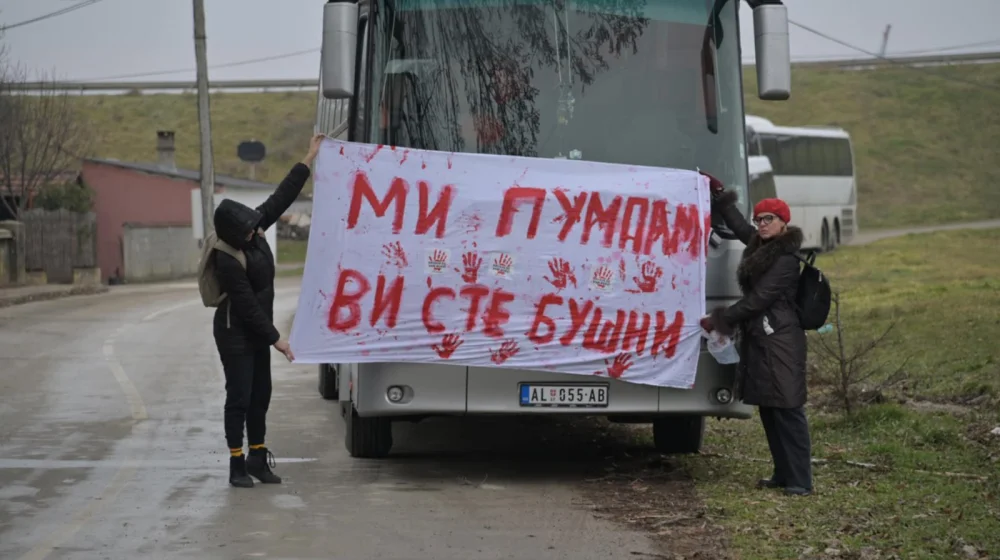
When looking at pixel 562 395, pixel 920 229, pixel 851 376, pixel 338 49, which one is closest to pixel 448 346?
pixel 562 395

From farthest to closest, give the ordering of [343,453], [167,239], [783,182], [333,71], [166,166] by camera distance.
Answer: [166,166] → [167,239] → [783,182] → [343,453] → [333,71]

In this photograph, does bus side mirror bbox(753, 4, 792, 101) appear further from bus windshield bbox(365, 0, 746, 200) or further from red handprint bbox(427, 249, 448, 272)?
red handprint bbox(427, 249, 448, 272)

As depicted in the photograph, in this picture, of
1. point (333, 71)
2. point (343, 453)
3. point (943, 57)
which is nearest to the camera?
point (333, 71)

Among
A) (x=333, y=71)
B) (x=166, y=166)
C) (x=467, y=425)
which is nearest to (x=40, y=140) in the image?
(x=166, y=166)

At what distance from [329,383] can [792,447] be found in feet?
22.0

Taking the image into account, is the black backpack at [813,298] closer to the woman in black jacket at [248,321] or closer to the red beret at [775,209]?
the red beret at [775,209]

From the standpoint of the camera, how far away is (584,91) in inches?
402

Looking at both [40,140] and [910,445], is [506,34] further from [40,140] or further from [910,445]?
[40,140]

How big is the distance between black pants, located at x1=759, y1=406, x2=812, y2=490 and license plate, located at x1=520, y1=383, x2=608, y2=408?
3.51 ft

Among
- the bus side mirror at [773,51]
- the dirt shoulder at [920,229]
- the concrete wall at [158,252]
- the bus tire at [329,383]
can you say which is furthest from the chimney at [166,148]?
the bus side mirror at [773,51]

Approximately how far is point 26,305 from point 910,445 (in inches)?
949

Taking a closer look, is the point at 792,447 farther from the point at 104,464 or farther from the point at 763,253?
the point at 104,464

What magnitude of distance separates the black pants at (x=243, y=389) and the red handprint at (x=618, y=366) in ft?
7.25

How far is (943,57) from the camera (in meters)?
107
